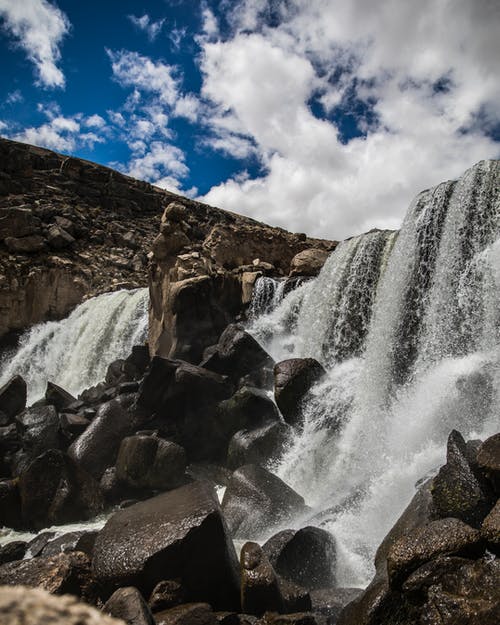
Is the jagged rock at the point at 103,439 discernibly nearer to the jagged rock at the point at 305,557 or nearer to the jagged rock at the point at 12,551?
the jagged rock at the point at 12,551

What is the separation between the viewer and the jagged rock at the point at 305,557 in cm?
632

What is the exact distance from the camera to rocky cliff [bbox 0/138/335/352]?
19.8 m

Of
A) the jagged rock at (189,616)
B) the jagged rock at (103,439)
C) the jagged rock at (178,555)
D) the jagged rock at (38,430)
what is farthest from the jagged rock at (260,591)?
the jagged rock at (38,430)

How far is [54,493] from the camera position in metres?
10.1

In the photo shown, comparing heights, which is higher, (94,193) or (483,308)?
(94,193)

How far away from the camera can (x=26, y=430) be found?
42.2ft

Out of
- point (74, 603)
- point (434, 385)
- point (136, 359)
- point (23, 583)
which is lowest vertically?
point (23, 583)

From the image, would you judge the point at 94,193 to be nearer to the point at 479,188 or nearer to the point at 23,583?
the point at 479,188

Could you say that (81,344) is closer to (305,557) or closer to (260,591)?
(305,557)

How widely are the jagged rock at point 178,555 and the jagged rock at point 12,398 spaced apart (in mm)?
11524

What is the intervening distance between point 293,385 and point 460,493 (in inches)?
291

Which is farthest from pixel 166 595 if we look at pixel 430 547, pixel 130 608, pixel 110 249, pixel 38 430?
pixel 110 249

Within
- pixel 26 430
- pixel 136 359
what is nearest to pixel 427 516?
pixel 26 430

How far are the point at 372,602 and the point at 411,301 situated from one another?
36.5 feet
